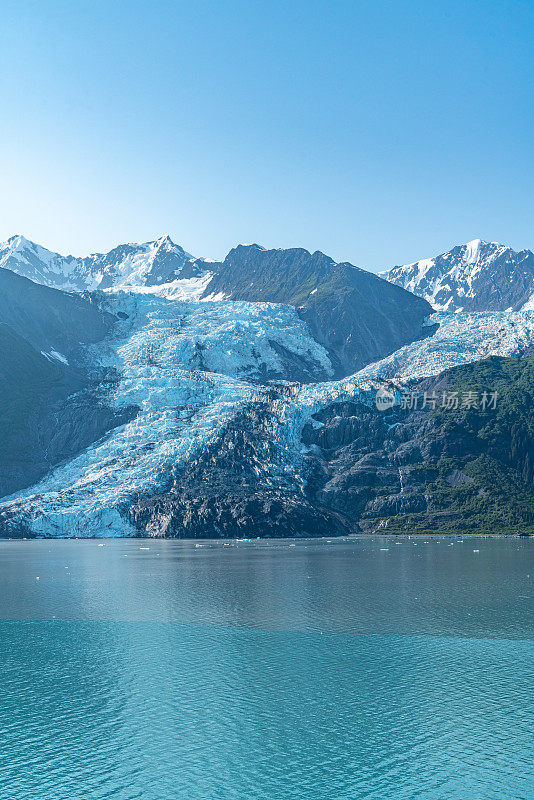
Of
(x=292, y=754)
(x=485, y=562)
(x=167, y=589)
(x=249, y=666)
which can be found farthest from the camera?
(x=485, y=562)

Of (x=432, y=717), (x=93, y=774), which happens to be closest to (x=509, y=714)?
(x=432, y=717)

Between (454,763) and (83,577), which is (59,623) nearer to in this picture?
(83,577)

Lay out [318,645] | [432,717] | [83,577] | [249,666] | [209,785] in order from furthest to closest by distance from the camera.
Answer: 1. [83,577]
2. [318,645]
3. [249,666]
4. [432,717]
5. [209,785]

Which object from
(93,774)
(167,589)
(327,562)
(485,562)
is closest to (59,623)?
(167,589)

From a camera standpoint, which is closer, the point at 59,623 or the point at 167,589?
the point at 59,623

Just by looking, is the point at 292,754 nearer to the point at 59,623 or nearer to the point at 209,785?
the point at 209,785

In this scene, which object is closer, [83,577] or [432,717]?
[432,717]
